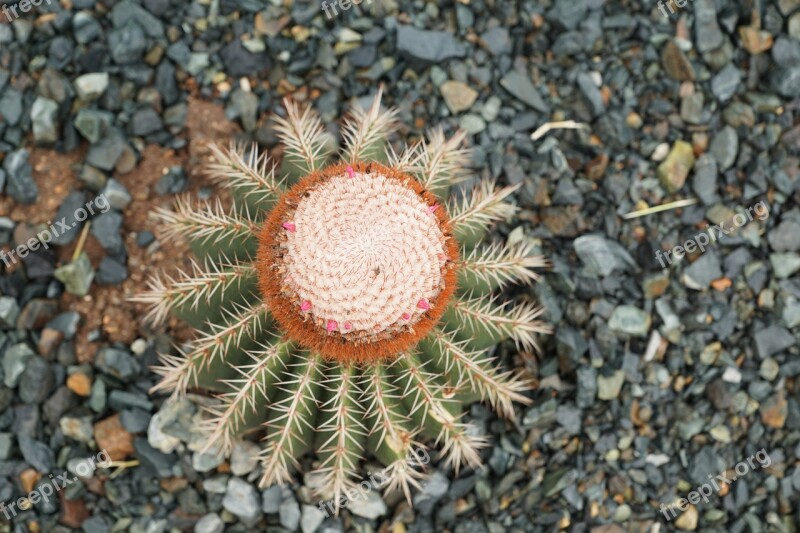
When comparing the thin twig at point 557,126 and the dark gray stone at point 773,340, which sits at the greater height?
the thin twig at point 557,126

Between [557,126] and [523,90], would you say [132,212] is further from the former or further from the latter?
[557,126]

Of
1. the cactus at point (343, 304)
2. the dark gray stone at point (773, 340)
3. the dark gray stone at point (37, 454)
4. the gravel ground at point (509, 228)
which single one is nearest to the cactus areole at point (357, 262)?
the cactus at point (343, 304)

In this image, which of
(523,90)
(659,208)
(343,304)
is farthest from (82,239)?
(659,208)

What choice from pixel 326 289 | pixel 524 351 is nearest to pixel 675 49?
pixel 524 351

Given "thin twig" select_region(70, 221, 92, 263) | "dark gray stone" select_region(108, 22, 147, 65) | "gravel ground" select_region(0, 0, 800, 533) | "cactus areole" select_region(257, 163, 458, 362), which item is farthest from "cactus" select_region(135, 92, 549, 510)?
"dark gray stone" select_region(108, 22, 147, 65)

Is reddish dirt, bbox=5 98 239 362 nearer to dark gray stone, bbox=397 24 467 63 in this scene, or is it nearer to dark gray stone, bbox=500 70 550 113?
dark gray stone, bbox=397 24 467 63

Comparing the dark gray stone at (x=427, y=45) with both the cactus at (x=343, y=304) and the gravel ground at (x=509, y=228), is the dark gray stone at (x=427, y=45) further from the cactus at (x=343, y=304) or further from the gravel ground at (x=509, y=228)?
the cactus at (x=343, y=304)
